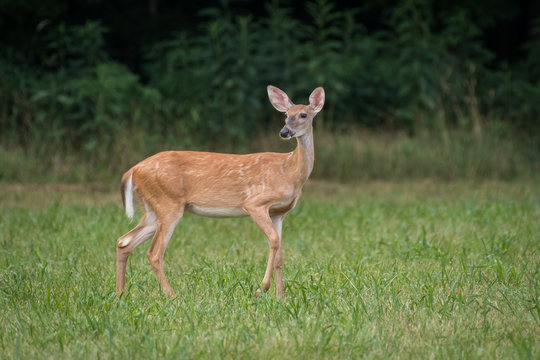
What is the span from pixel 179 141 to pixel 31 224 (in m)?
4.07

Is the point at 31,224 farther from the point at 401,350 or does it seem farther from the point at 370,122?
the point at 370,122

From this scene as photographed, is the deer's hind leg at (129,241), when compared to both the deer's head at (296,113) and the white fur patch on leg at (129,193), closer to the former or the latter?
Answer: the white fur patch on leg at (129,193)

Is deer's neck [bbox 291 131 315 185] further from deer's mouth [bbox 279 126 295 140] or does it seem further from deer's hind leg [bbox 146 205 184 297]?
deer's hind leg [bbox 146 205 184 297]

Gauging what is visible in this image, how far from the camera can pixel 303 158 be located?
196 inches

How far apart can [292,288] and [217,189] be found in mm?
854

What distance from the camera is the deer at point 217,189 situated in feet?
15.9

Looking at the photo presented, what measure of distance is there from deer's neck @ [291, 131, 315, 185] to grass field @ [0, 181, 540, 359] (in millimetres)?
695

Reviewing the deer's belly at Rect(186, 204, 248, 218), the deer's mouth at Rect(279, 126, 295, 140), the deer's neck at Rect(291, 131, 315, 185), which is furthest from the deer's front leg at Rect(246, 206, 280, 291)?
the deer's mouth at Rect(279, 126, 295, 140)

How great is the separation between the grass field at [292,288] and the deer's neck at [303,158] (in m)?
0.69

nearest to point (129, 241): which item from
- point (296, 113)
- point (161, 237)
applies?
point (161, 237)

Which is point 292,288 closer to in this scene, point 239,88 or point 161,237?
point 161,237

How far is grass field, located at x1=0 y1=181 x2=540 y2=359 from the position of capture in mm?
3699

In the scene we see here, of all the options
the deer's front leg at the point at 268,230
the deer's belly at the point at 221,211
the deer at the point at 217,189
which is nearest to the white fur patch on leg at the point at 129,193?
the deer at the point at 217,189

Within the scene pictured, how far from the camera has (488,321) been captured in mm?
4082
